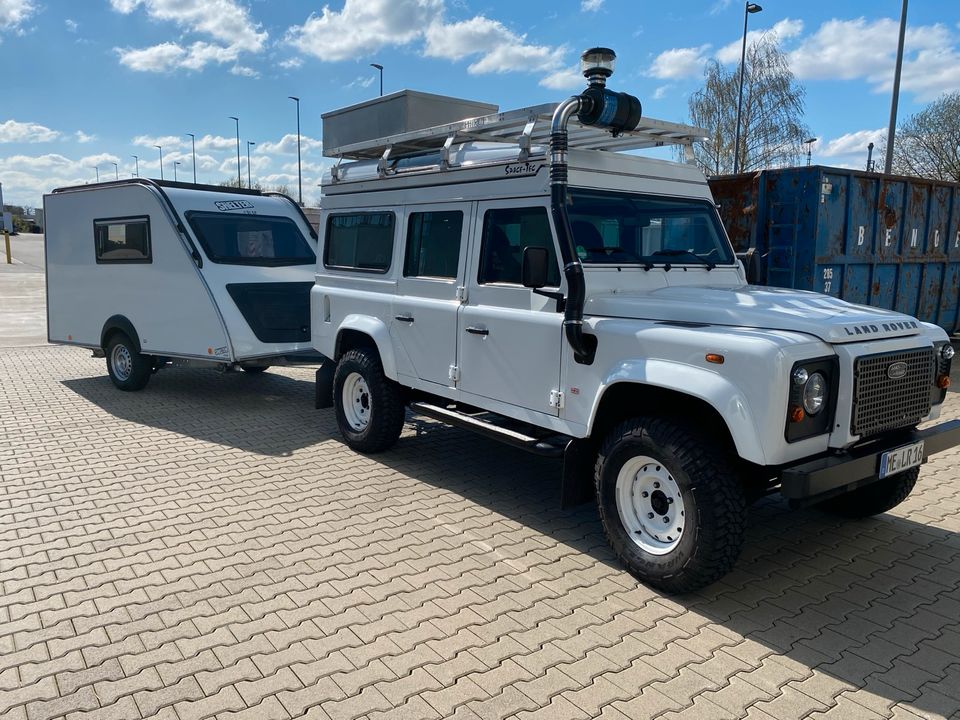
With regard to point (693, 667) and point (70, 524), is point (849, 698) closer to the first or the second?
point (693, 667)

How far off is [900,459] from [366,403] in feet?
13.7

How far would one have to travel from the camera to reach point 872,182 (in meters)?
9.87

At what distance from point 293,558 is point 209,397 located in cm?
508

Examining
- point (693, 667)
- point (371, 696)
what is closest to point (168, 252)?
point (371, 696)

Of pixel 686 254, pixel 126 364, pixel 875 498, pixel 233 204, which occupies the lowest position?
pixel 875 498

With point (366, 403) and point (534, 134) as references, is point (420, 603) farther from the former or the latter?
point (534, 134)

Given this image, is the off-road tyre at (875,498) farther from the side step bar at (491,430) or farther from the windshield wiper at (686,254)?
the side step bar at (491,430)

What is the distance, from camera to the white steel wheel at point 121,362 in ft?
29.5

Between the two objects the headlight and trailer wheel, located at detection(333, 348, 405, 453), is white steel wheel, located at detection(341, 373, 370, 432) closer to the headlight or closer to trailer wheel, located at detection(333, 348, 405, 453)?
trailer wheel, located at detection(333, 348, 405, 453)

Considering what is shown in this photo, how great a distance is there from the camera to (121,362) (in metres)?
9.10

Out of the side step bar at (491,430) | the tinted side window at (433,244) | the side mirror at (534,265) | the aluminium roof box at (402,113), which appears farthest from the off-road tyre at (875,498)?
the aluminium roof box at (402,113)

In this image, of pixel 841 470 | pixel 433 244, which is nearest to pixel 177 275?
pixel 433 244

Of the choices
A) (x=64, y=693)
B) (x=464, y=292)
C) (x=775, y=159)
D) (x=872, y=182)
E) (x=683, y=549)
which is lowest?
(x=64, y=693)

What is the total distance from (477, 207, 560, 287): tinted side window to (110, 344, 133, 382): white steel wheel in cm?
577
